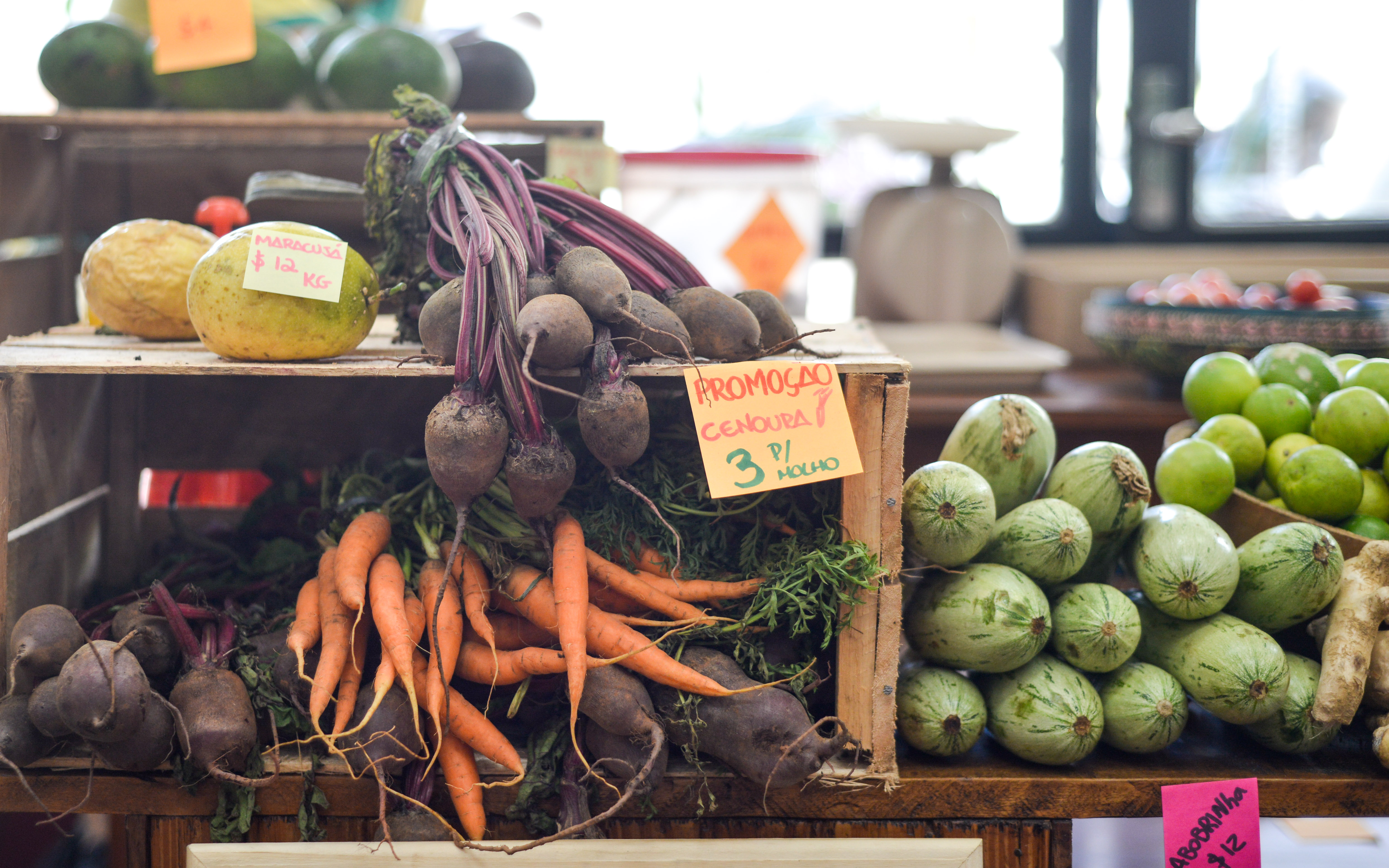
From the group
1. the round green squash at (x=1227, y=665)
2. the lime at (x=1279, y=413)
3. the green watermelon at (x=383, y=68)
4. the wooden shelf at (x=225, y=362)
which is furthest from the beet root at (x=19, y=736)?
the lime at (x=1279, y=413)

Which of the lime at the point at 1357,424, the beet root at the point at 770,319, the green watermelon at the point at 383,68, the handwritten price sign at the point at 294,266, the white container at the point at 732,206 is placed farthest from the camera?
the white container at the point at 732,206

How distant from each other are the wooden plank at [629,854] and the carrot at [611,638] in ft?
0.53

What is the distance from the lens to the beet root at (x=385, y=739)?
960mm

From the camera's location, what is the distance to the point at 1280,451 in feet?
4.05

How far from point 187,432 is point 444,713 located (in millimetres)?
847

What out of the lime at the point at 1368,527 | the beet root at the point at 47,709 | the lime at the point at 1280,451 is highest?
the lime at the point at 1280,451

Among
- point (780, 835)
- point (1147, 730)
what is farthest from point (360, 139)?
point (1147, 730)

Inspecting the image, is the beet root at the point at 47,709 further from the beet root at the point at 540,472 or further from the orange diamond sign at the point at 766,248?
the orange diamond sign at the point at 766,248

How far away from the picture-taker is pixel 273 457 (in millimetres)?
1402

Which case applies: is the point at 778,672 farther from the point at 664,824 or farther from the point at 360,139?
the point at 360,139

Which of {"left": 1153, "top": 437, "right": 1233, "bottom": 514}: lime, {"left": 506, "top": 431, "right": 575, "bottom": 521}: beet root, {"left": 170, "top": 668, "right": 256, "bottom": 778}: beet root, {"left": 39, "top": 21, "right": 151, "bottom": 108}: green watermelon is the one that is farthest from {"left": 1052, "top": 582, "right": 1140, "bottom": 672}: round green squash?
{"left": 39, "top": 21, "right": 151, "bottom": 108}: green watermelon

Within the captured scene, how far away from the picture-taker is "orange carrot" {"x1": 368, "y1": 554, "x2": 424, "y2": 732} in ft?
3.28

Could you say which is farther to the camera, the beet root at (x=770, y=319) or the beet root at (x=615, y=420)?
the beet root at (x=770, y=319)

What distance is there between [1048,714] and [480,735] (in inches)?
24.4
